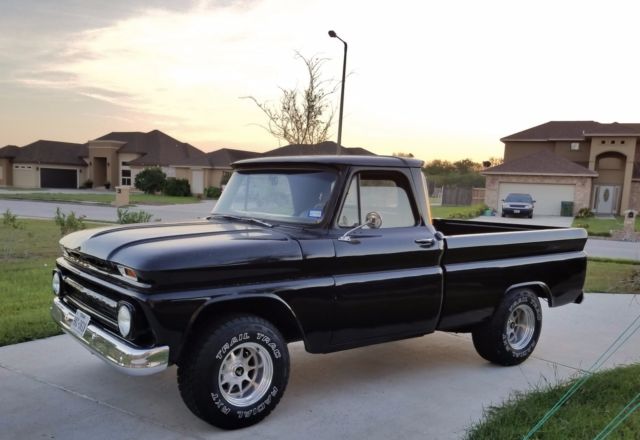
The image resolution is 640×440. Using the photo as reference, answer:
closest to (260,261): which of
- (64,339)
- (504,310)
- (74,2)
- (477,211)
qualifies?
(504,310)

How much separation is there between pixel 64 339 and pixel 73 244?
187 cm

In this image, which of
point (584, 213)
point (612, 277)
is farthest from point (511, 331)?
point (584, 213)

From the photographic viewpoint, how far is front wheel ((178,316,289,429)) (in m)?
3.47

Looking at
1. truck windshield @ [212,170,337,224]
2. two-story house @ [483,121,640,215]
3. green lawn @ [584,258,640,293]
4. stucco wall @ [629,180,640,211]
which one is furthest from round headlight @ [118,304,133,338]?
stucco wall @ [629,180,640,211]

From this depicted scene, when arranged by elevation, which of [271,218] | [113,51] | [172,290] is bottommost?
[172,290]

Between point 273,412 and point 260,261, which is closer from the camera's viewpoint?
point 260,261

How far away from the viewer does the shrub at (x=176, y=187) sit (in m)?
43.8

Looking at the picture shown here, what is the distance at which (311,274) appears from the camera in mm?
3918

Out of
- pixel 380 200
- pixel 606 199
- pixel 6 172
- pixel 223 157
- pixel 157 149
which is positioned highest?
pixel 157 149

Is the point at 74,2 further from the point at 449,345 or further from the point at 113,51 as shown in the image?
the point at 449,345

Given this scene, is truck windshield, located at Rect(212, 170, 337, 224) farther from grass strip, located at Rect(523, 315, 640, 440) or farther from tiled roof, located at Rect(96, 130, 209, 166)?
tiled roof, located at Rect(96, 130, 209, 166)

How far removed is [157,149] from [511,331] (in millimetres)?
53691

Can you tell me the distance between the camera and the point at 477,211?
3150 centimetres

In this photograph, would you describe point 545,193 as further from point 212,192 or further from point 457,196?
point 212,192
